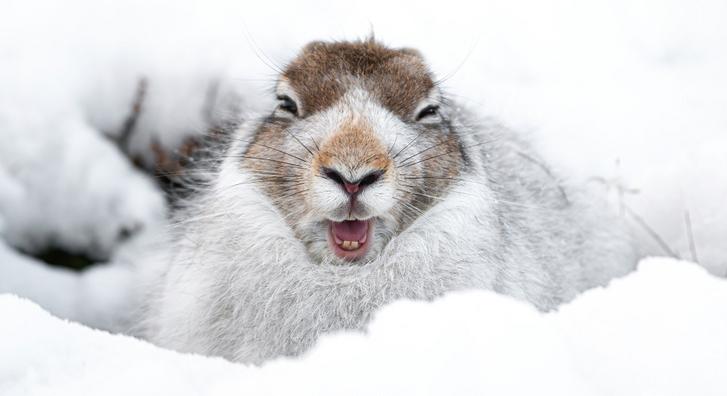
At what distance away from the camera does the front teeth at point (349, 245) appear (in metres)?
3.31

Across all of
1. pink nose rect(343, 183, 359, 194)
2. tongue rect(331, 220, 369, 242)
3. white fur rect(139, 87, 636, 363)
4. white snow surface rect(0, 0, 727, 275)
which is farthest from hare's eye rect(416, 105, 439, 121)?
white snow surface rect(0, 0, 727, 275)

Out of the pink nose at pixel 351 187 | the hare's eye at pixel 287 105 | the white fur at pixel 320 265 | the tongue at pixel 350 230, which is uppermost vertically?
the pink nose at pixel 351 187

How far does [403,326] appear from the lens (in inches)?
89.1

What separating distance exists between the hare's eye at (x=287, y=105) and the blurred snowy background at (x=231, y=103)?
42.6 inches

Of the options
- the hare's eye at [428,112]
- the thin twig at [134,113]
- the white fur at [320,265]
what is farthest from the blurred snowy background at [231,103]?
the hare's eye at [428,112]

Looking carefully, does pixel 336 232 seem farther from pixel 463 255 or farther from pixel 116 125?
pixel 116 125

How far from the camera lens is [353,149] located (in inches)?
119

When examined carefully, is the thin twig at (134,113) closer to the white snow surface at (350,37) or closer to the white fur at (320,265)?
the white snow surface at (350,37)

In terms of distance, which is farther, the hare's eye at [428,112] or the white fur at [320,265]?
the hare's eye at [428,112]

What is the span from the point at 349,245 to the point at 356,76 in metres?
0.70

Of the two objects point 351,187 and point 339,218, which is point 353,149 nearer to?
point 351,187

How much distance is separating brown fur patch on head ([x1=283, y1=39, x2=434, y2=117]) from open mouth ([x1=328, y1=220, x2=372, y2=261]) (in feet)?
1.62

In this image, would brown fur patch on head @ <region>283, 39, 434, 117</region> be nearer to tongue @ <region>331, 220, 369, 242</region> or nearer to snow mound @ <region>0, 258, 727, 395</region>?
tongue @ <region>331, 220, 369, 242</region>

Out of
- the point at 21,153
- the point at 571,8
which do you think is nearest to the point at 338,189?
the point at 21,153
